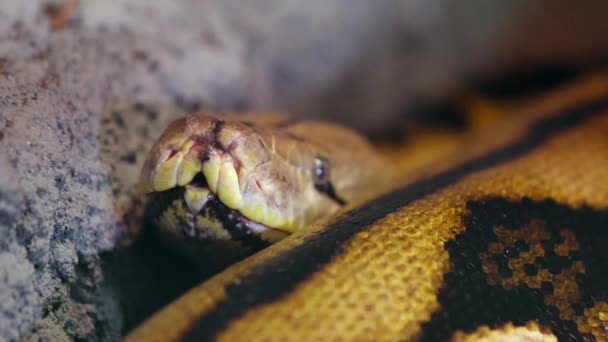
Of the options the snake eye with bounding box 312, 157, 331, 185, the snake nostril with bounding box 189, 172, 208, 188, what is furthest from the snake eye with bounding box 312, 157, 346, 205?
the snake nostril with bounding box 189, 172, 208, 188

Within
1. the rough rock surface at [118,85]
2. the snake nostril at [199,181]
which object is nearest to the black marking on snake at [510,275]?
the snake nostril at [199,181]

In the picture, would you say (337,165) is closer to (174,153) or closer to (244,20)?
(174,153)

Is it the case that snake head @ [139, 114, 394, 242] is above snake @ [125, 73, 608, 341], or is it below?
above

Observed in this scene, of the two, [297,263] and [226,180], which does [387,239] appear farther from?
[226,180]

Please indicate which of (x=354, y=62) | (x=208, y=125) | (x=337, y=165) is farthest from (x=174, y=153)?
(x=354, y=62)

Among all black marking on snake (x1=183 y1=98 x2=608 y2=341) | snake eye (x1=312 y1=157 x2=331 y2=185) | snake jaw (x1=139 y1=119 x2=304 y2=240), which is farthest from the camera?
snake eye (x1=312 y1=157 x2=331 y2=185)

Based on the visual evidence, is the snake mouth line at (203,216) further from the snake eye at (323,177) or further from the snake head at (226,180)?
the snake eye at (323,177)

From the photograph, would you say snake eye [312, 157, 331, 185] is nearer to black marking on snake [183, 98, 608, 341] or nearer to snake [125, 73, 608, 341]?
snake [125, 73, 608, 341]
